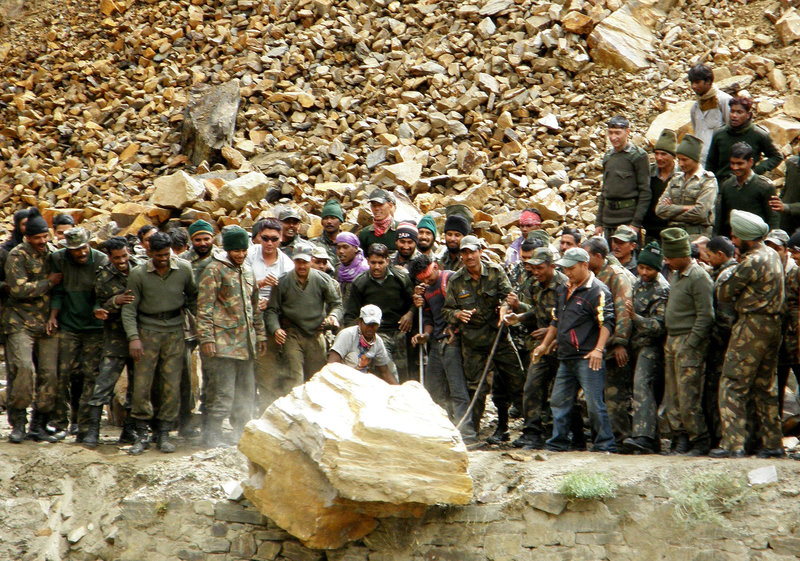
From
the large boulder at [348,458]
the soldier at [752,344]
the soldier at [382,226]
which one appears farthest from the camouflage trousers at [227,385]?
the soldier at [752,344]

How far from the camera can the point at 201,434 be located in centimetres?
955

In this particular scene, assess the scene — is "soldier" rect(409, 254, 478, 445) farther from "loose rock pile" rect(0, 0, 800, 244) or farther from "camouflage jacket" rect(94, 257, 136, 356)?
"loose rock pile" rect(0, 0, 800, 244)

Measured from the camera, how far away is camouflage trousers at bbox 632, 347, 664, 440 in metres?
8.47

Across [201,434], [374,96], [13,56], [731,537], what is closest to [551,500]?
[731,537]

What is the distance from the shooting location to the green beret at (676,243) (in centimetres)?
823

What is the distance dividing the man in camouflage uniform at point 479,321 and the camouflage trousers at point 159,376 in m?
2.69

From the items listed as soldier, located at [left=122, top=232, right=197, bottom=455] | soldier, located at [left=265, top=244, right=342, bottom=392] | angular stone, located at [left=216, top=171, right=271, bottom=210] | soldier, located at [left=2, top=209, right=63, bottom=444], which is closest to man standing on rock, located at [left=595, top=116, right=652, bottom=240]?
soldier, located at [left=265, top=244, right=342, bottom=392]

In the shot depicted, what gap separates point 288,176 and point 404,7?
15.4 feet

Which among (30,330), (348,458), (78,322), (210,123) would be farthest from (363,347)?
(210,123)

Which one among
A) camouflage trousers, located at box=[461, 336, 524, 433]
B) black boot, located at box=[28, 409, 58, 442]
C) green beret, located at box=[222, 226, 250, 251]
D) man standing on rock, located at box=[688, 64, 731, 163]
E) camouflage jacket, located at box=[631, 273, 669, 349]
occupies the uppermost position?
man standing on rock, located at box=[688, 64, 731, 163]

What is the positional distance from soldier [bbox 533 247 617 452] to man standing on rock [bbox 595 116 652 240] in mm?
2373

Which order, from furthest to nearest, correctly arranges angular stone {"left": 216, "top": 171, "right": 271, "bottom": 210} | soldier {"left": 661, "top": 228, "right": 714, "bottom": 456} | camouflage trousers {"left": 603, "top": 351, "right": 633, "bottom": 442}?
angular stone {"left": 216, "top": 171, "right": 271, "bottom": 210} < camouflage trousers {"left": 603, "top": 351, "right": 633, "bottom": 442} < soldier {"left": 661, "top": 228, "right": 714, "bottom": 456}

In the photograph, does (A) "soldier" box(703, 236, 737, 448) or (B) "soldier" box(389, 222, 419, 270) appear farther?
(B) "soldier" box(389, 222, 419, 270)

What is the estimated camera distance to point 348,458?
25.3 feet
